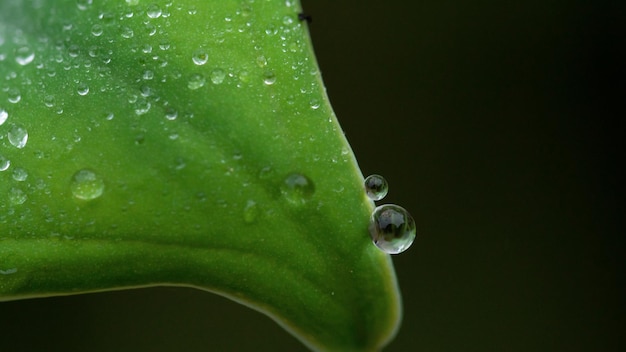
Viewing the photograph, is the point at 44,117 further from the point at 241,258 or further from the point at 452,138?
the point at 452,138

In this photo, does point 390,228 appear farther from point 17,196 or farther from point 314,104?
point 17,196

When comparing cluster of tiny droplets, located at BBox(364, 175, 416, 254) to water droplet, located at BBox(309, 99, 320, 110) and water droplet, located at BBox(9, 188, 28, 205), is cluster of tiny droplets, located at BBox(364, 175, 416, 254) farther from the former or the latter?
water droplet, located at BBox(9, 188, 28, 205)

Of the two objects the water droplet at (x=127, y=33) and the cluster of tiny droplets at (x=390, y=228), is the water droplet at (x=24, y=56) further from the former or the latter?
the cluster of tiny droplets at (x=390, y=228)

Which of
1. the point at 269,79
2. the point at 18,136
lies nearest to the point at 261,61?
the point at 269,79

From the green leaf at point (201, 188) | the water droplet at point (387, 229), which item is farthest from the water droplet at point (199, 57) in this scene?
the water droplet at point (387, 229)

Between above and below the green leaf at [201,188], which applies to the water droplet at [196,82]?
above

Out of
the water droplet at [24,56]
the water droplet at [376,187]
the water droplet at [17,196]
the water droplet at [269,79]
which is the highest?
the water droplet at [24,56]
